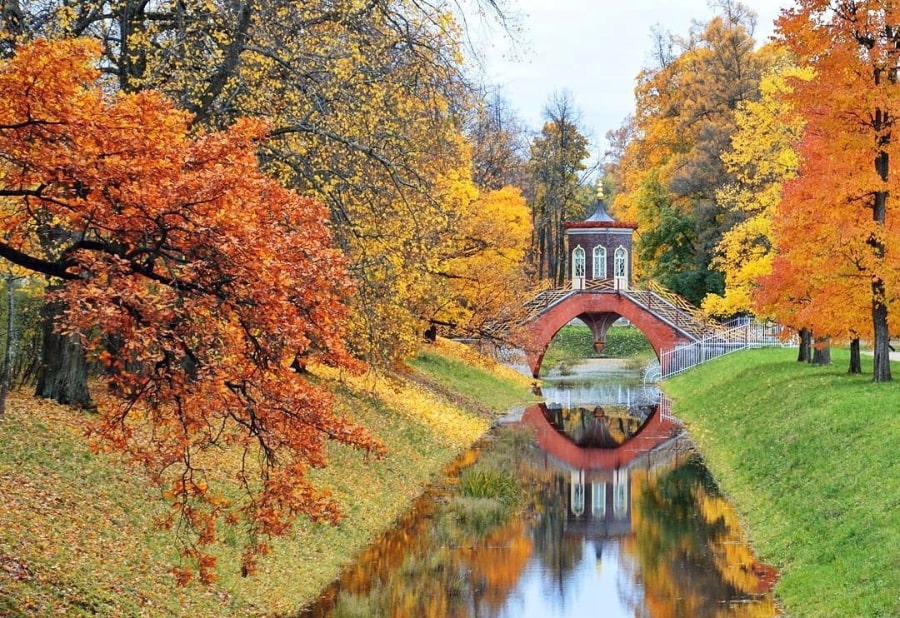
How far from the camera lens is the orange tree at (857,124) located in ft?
75.5

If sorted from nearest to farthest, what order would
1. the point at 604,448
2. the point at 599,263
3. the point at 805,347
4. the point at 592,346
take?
1. the point at 604,448
2. the point at 805,347
3. the point at 599,263
4. the point at 592,346

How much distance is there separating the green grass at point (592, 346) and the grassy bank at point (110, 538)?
44049 millimetres

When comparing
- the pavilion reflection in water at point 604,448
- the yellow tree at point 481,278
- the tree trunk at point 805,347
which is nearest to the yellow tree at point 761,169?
the tree trunk at point 805,347

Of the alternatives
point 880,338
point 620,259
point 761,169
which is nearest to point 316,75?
point 880,338

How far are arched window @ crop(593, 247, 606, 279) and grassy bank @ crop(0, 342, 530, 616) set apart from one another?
3109cm

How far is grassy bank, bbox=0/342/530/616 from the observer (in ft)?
36.3

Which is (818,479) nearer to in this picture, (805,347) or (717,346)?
(805,347)

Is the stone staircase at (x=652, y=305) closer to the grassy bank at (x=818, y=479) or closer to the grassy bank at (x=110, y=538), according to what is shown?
the grassy bank at (x=818, y=479)

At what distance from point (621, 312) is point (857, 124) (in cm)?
2579

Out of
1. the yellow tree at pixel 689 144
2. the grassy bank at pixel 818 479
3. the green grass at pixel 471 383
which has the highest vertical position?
the yellow tree at pixel 689 144

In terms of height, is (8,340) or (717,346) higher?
(717,346)

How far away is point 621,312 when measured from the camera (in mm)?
49188

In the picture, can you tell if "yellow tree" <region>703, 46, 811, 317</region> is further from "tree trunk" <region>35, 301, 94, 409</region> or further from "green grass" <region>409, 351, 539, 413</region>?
"tree trunk" <region>35, 301, 94, 409</region>

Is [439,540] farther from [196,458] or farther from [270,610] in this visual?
[270,610]
